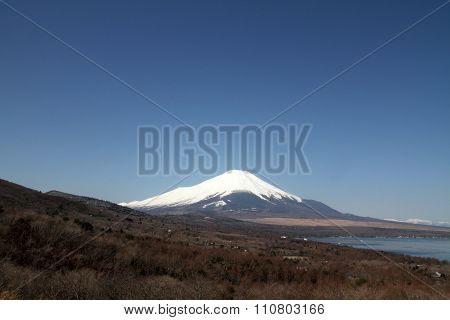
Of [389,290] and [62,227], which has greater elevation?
[62,227]

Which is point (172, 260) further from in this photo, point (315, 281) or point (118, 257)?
point (315, 281)

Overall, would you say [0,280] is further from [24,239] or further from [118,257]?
[118,257]

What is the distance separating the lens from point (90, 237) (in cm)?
1856

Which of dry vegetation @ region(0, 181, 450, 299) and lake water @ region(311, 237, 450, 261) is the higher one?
dry vegetation @ region(0, 181, 450, 299)

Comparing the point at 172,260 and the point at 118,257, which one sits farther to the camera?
the point at 172,260

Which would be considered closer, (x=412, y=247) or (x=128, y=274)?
(x=128, y=274)

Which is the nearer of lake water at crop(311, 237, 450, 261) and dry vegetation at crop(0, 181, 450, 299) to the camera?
dry vegetation at crop(0, 181, 450, 299)

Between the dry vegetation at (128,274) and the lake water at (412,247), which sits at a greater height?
the dry vegetation at (128,274)

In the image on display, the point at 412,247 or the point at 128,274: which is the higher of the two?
the point at 128,274

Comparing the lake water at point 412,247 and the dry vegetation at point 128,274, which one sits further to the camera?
the lake water at point 412,247

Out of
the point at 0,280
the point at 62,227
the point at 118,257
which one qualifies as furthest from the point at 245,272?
the point at 0,280
